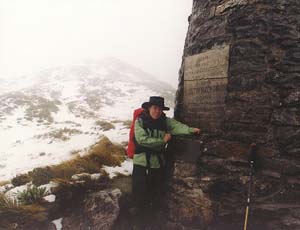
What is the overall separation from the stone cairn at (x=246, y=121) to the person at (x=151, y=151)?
408mm

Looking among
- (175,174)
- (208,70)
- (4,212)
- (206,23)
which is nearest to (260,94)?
(208,70)

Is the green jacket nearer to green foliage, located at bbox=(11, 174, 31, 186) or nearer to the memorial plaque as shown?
the memorial plaque

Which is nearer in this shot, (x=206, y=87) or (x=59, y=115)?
(x=206, y=87)

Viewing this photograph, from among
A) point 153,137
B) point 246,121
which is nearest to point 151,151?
point 153,137

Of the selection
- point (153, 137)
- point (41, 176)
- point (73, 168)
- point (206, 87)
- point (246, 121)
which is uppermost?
point (206, 87)

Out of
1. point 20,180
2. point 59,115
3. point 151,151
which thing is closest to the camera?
point 151,151

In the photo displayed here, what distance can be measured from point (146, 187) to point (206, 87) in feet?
6.44

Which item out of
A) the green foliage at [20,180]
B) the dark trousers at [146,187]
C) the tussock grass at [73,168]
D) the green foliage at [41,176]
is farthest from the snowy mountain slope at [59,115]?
the dark trousers at [146,187]

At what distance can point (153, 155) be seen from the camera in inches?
191

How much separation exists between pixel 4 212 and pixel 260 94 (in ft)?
14.4

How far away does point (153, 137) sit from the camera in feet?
15.7

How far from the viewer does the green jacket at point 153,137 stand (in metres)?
4.63

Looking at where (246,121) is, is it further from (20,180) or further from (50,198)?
(20,180)

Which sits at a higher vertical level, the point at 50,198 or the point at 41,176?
the point at 41,176
